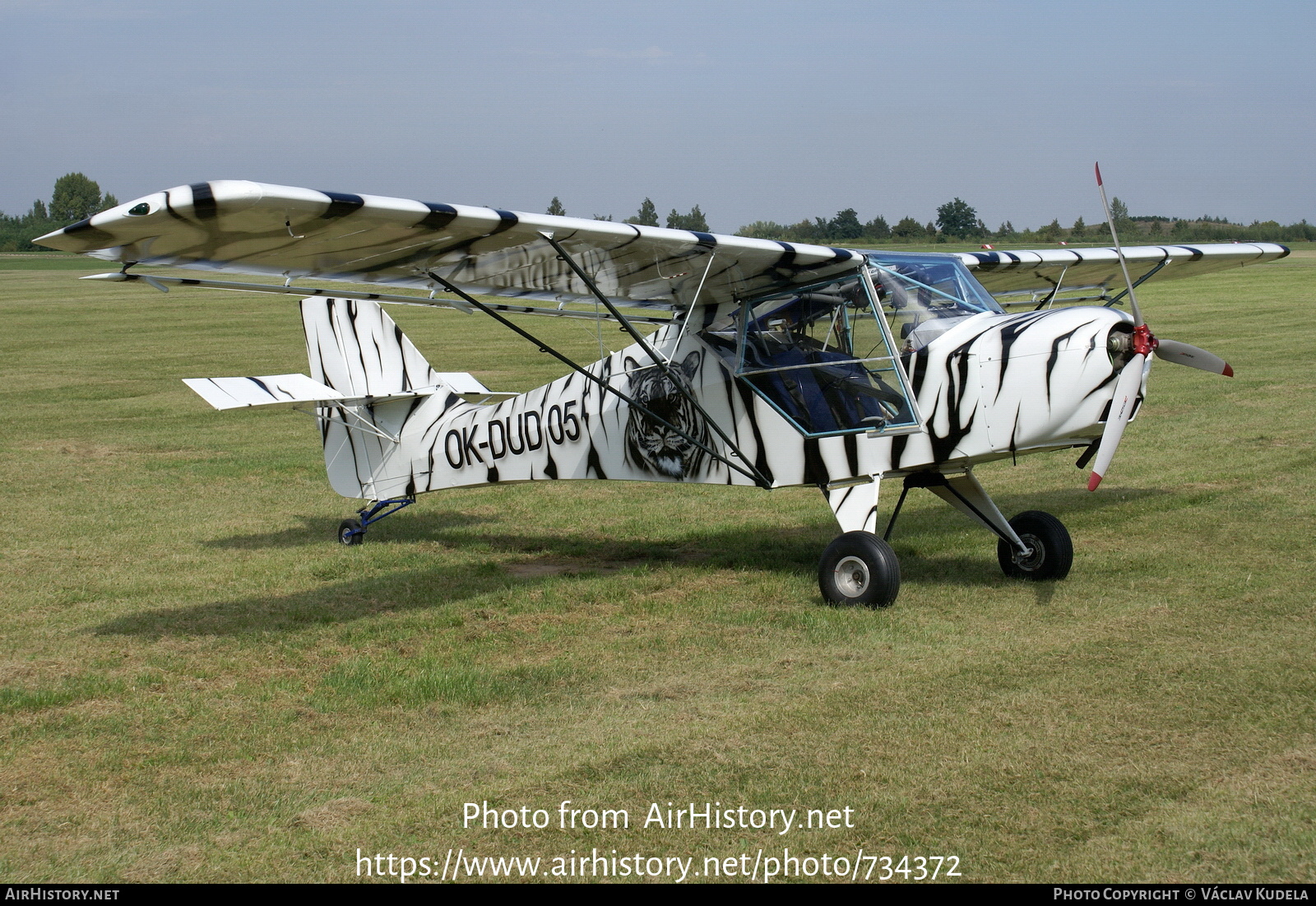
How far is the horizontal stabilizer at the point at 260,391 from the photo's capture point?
943 cm

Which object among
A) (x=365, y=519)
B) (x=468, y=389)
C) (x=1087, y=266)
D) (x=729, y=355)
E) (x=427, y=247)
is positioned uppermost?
(x=427, y=247)

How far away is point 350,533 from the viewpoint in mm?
10461

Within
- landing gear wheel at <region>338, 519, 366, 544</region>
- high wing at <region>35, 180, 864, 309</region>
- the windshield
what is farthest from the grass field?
high wing at <region>35, 180, 864, 309</region>

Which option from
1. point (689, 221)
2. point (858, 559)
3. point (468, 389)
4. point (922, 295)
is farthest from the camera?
point (689, 221)

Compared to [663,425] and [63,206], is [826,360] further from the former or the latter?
[63,206]

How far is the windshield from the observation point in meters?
7.72

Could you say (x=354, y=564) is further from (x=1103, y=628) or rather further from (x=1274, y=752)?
(x=1274, y=752)

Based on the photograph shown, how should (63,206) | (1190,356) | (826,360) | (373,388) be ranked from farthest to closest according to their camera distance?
(63,206), (373,388), (826,360), (1190,356)

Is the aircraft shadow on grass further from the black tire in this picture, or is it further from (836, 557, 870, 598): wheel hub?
(836, 557, 870, 598): wheel hub

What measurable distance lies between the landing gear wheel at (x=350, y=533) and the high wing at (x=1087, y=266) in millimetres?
6095

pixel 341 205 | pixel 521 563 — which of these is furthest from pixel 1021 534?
pixel 341 205

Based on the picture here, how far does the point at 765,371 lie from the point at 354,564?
3.95 metres

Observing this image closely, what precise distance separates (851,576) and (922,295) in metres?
2.05

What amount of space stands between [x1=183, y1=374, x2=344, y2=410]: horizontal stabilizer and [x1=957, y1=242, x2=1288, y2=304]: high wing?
607 centimetres
